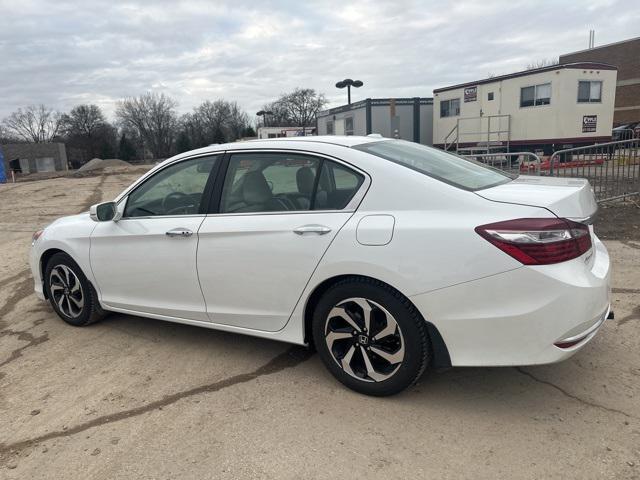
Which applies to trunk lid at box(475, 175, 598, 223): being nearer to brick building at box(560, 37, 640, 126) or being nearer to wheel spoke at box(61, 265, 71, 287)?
wheel spoke at box(61, 265, 71, 287)

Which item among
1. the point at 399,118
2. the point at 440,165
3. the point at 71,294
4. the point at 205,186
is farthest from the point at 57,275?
the point at 399,118

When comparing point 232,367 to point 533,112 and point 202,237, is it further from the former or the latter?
point 533,112

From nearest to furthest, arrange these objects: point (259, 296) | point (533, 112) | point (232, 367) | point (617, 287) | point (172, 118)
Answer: point (259, 296), point (232, 367), point (617, 287), point (533, 112), point (172, 118)

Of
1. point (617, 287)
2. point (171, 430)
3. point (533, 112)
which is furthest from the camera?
point (533, 112)

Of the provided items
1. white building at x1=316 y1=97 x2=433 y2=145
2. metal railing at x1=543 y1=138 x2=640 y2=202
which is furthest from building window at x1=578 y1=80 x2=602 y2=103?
metal railing at x1=543 y1=138 x2=640 y2=202

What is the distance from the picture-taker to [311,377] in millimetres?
3453

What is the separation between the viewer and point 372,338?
299cm

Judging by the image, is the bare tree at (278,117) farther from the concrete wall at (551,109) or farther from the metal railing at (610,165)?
the metal railing at (610,165)

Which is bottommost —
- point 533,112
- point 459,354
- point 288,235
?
point 459,354

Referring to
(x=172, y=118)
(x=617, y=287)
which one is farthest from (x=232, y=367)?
(x=172, y=118)

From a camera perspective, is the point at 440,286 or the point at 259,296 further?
the point at 259,296

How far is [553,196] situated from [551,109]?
1886 cm

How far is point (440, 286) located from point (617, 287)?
3133mm

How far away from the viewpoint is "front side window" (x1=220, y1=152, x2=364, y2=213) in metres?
3.15
